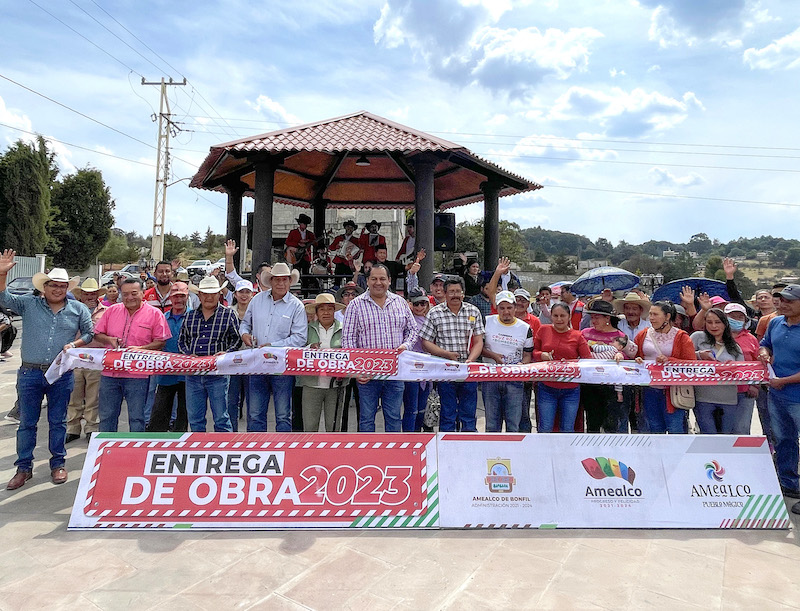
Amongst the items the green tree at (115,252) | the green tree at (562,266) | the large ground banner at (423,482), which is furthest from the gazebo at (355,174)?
the green tree at (562,266)

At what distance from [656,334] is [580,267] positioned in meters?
70.6

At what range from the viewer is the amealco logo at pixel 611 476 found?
405cm

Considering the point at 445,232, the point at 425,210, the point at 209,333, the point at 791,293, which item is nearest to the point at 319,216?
the point at 445,232

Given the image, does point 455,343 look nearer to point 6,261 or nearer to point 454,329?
point 454,329

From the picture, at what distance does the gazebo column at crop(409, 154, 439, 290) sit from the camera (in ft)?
31.2

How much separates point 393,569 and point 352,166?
11.4 meters

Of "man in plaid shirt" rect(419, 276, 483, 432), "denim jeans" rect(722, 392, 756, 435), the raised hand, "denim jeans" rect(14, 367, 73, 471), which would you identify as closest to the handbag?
"denim jeans" rect(722, 392, 756, 435)

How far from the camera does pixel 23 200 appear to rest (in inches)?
1265

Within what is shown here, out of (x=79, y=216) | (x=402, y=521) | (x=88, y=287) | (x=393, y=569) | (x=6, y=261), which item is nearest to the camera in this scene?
(x=393, y=569)

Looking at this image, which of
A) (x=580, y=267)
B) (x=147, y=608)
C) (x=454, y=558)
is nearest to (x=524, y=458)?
(x=454, y=558)

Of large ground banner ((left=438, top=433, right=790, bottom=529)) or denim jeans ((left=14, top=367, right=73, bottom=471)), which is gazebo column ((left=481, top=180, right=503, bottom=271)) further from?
denim jeans ((left=14, top=367, right=73, bottom=471))

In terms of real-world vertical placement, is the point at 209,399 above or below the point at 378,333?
below

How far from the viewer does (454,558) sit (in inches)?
138

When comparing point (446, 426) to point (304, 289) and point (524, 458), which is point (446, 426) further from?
point (304, 289)
